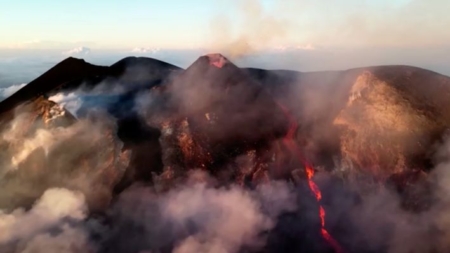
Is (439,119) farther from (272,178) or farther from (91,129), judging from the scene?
(91,129)

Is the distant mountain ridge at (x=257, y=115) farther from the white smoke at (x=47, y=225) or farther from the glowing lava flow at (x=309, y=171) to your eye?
the white smoke at (x=47, y=225)

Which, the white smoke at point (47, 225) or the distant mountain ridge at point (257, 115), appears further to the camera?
the distant mountain ridge at point (257, 115)

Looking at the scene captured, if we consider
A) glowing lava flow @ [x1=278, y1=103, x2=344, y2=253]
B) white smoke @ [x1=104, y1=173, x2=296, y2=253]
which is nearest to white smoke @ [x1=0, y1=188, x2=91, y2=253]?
white smoke @ [x1=104, y1=173, x2=296, y2=253]

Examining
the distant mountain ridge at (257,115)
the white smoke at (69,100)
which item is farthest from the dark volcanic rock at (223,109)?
the white smoke at (69,100)

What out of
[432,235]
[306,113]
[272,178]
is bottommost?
[432,235]

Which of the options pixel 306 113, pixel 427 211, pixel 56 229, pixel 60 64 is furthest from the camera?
pixel 60 64

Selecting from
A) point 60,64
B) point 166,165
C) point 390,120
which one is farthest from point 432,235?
point 60,64
